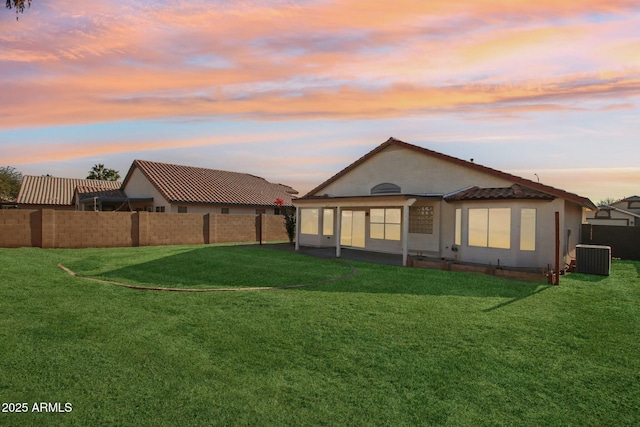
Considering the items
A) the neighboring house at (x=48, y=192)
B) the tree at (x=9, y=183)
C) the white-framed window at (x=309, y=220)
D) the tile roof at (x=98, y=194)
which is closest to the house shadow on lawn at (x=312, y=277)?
the white-framed window at (x=309, y=220)

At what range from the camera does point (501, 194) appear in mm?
15750

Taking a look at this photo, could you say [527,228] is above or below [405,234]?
above

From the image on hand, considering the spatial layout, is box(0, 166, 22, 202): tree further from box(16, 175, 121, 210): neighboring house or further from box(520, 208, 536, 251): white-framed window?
box(520, 208, 536, 251): white-framed window

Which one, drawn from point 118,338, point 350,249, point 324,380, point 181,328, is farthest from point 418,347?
point 350,249

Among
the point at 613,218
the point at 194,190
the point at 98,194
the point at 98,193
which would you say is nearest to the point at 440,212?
the point at 194,190

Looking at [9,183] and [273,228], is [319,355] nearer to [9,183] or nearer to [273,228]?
[273,228]

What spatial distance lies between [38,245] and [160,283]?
12276mm

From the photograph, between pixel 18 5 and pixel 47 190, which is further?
pixel 47 190

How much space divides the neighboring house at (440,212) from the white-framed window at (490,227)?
37mm

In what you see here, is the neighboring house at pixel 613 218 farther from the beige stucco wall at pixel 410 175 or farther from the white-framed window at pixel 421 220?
the white-framed window at pixel 421 220

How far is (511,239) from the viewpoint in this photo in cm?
1548

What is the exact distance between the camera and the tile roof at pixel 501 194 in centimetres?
1521

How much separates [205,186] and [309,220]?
1471 cm

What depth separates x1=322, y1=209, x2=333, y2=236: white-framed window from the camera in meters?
23.0
